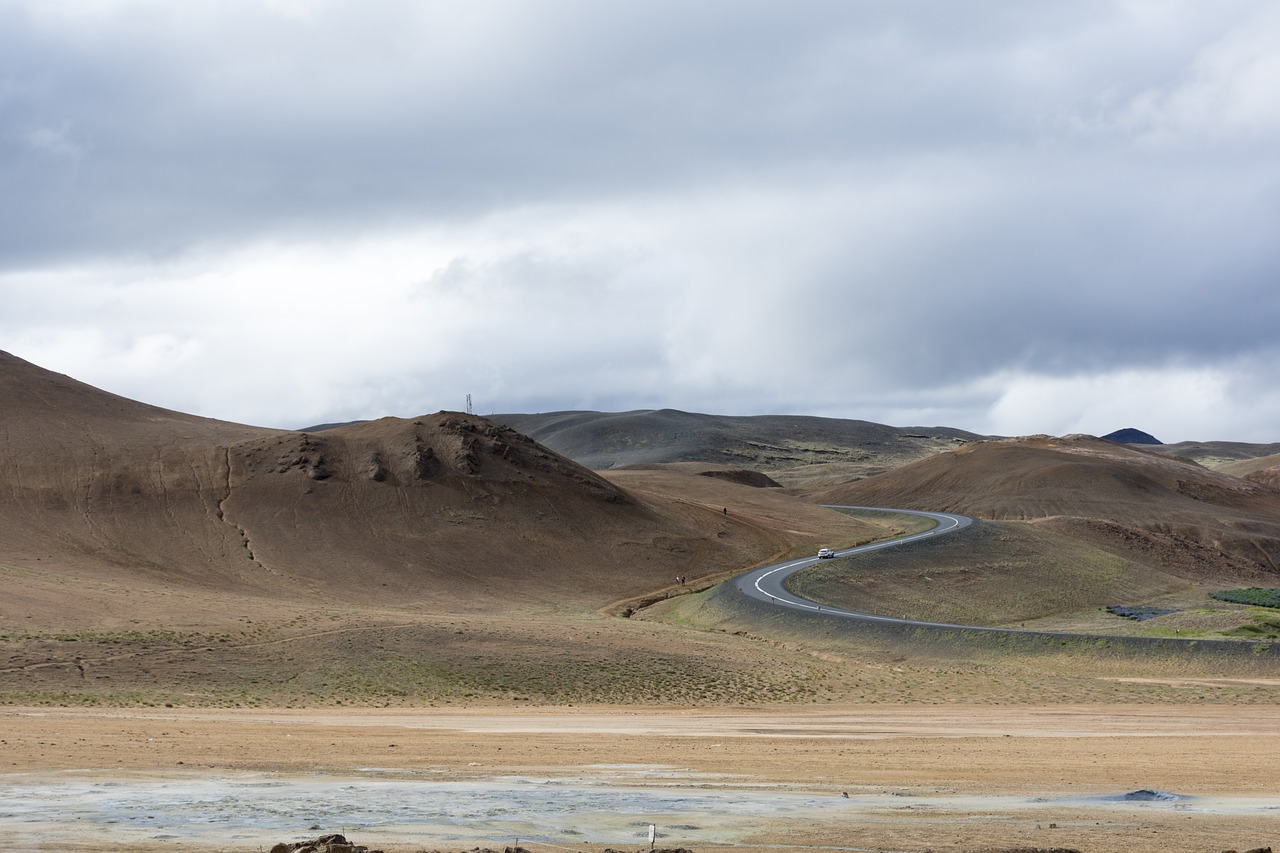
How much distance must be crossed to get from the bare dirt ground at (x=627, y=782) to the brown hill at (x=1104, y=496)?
245ft

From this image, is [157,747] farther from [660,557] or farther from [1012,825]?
[660,557]

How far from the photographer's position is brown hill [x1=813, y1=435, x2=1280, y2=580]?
99.6m

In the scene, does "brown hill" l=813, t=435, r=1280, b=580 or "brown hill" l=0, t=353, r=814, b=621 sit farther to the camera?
"brown hill" l=813, t=435, r=1280, b=580

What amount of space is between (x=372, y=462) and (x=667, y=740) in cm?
6625

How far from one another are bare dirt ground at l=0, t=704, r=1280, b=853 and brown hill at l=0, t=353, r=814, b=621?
34696 millimetres

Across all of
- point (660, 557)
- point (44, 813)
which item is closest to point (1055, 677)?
point (44, 813)

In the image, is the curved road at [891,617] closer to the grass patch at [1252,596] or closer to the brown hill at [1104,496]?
the grass patch at [1252,596]

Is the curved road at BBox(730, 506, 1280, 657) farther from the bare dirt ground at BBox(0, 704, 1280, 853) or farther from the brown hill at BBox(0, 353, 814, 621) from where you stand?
the bare dirt ground at BBox(0, 704, 1280, 853)

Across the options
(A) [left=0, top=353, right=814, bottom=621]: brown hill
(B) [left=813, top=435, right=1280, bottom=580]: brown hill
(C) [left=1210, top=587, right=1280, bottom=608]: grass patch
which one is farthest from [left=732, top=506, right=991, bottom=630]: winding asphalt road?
(B) [left=813, top=435, right=1280, bottom=580]: brown hill

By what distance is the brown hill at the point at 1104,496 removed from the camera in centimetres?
9956

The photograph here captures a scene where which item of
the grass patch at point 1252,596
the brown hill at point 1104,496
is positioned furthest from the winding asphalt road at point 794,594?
the brown hill at point 1104,496

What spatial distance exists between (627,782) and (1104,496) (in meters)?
122

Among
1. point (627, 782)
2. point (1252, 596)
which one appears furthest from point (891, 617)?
point (627, 782)

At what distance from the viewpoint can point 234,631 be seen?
141 ft
